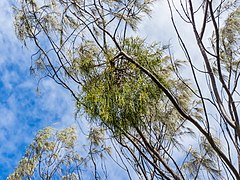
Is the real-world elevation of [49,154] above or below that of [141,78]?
above

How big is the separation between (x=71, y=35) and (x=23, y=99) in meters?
1.63

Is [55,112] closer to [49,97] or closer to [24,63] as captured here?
[49,97]

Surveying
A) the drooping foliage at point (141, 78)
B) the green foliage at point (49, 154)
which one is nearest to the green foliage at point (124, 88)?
the drooping foliage at point (141, 78)

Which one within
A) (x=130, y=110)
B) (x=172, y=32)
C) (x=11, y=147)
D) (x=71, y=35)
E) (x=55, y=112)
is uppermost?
(x=11, y=147)

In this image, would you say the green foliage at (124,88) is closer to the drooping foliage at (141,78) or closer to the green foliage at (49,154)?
the drooping foliage at (141,78)

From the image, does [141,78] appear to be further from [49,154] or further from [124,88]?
[49,154]

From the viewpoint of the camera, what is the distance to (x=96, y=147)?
3.00 m

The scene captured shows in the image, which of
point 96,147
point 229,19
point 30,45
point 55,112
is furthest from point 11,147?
point 229,19

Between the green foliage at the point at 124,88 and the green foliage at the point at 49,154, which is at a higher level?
the green foliage at the point at 49,154

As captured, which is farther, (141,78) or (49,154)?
(49,154)

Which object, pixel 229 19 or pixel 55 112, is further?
pixel 55 112

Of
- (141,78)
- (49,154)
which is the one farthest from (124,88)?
(49,154)

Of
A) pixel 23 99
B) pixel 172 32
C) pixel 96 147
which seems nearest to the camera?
pixel 172 32

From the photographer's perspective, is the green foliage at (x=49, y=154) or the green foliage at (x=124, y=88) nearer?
the green foliage at (x=124, y=88)
